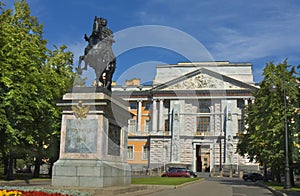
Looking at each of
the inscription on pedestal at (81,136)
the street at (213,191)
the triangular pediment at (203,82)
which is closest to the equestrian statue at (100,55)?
the inscription on pedestal at (81,136)

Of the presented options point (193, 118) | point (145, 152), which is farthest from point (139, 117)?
point (193, 118)

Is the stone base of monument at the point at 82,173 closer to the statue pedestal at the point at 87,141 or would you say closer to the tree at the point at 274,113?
the statue pedestal at the point at 87,141

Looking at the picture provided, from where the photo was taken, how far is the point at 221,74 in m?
75.8

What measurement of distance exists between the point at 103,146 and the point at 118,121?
6.63 ft

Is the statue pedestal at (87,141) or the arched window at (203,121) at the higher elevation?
the arched window at (203,121)

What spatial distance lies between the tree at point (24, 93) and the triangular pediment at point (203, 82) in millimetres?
43507

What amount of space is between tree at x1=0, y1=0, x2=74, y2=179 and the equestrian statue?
11211 millimetres

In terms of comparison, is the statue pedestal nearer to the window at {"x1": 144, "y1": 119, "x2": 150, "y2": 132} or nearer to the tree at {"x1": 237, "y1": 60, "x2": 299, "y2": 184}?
the tree at {"x1": 237, "y1": 60, "x2": 299, "y2": 184}

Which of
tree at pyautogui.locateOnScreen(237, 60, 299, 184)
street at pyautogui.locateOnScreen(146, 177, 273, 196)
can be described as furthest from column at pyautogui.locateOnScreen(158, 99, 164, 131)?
street at pyautogui.locateOnScreen(146, 177, 273, 196)

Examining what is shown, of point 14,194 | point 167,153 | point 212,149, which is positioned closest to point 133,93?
point 167,153

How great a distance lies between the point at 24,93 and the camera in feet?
87.7

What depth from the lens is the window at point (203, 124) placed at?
7587 cm

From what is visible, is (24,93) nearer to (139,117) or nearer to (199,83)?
(199,83)

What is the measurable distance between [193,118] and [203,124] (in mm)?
2432
